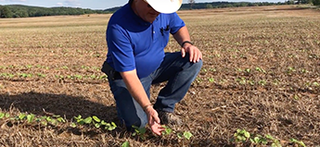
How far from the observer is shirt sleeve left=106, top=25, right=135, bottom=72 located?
257 cm

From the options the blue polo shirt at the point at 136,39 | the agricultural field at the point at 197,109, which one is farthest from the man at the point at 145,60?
the agricultural field at the point at 197,109

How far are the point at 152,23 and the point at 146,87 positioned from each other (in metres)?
0.78

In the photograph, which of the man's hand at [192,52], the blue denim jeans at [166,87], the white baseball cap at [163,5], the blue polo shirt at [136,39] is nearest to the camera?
the white baseball cap at [163,5]

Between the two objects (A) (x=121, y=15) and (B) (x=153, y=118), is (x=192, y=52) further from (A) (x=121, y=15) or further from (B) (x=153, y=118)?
(B) (x=153, y=118)

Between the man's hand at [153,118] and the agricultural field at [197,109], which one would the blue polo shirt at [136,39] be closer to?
the man's hand at [153,118]

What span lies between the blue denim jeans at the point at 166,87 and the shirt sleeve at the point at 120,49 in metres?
0.48

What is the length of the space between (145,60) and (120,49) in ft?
1.56

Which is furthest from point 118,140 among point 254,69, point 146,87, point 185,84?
point 254,69

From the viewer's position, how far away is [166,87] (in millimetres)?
3281

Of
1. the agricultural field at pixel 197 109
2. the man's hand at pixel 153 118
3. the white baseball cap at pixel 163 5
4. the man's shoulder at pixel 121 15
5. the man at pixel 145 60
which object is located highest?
the white baseball cap at pixel 163 5

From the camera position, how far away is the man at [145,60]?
2.52 meters

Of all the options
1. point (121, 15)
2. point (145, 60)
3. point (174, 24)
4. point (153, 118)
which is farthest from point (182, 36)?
point (153, 118)

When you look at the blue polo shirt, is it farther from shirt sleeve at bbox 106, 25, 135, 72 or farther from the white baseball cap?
the white baseball cap

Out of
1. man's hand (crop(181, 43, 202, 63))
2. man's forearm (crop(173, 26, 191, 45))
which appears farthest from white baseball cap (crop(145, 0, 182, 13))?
man's forearm (crop(173, 26, 191, 45))
